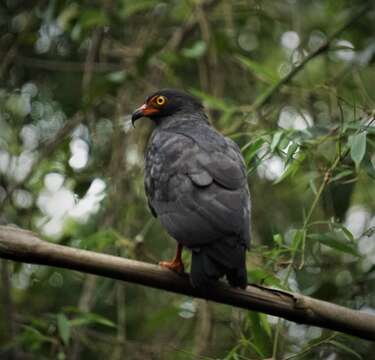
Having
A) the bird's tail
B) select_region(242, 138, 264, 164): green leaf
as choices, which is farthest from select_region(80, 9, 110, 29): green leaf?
the bird's tail

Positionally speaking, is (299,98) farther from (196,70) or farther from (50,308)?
(50,308)

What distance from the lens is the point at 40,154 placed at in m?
6.73

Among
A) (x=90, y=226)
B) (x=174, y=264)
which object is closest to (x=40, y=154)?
(x=90, y=226)

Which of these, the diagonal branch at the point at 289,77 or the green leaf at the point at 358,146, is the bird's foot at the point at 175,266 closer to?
the green leaf at the point at 358,146

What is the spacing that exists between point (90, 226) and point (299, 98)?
2255 mm

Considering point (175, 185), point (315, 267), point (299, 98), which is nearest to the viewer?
point (175, 185)

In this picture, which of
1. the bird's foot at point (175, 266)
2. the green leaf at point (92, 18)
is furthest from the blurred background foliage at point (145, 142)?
the bird's foot at point (175, 266)

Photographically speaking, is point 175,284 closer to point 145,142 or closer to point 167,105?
point 167,105

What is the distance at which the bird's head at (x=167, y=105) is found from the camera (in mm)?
5914

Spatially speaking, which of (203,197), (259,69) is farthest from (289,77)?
(203,197)

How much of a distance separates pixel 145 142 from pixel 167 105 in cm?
116

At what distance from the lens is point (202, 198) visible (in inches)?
169

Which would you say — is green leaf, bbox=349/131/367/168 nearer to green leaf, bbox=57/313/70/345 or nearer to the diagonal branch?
the diagonal branch

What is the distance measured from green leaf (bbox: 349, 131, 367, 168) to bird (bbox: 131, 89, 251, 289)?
0.66 m
